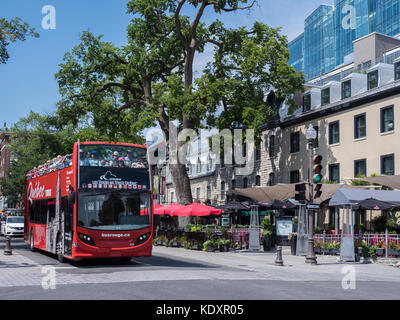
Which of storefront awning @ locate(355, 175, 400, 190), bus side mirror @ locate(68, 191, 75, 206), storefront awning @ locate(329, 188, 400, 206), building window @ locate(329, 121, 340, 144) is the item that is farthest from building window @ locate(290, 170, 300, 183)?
bus side mirror @ locate(68, 191, 75, 206)

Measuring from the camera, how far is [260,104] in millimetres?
33500

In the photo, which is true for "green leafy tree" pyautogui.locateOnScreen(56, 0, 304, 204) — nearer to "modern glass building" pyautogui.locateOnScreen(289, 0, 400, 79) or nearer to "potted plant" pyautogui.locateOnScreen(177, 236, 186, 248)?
"potted plant" pyautogui.locateOnScreen(177, 236, 186, 248)

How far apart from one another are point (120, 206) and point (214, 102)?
16.6 metres

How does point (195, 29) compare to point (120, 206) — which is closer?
point (120, 206)

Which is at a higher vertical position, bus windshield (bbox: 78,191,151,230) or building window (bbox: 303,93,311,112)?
building window (bbox: 303,93,311,112)

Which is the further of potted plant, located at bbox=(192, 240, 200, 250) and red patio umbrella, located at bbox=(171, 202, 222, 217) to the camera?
red patio umbrella, located at bbox=(171, 202, 222, 217)

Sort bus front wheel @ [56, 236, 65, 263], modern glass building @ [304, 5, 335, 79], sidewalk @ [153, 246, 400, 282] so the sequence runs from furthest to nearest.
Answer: modern glass building @ [304, 5, 335, 79], bus front wheel @ [56, 236, 65, 263], sidewalk @ [153, 246, 400, 282]

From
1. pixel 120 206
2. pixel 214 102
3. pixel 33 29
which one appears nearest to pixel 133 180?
pixel 120 206

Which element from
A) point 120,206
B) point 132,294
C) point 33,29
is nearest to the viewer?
point 132,294

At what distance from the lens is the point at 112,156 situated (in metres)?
17.1

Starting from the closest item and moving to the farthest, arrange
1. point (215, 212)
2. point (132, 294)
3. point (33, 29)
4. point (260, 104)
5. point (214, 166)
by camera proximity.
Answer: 1. point (132, 294)
2. point (33, 29)
3. point (215, 212)
4. point (260, 104)
5. point (214, 166)

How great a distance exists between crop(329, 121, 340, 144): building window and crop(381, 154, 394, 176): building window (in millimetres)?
4397

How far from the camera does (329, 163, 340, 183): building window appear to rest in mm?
34306

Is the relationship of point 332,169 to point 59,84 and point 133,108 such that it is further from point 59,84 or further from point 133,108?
point 59,84
